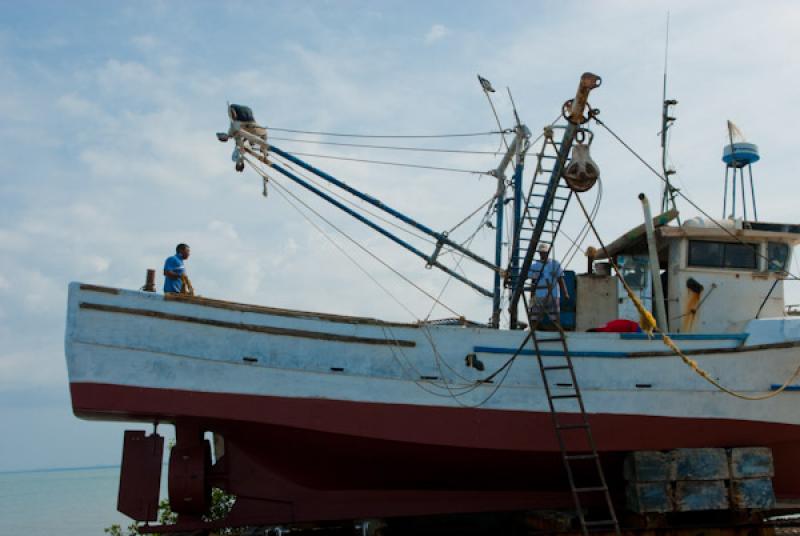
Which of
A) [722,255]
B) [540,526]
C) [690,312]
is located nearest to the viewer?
[540,526]

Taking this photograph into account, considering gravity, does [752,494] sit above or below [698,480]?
below

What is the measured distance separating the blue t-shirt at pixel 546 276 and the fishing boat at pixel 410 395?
110 millimetres

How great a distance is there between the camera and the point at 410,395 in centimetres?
950

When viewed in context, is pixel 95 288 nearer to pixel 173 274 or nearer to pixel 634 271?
pixel 173 274

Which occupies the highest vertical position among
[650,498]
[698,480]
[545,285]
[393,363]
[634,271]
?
[634,271]

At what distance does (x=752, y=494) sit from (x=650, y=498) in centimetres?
130

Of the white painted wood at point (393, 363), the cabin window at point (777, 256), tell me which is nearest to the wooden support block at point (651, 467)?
the white painted wood at point (393, 363)

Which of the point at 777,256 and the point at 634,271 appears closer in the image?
the point at 777,256

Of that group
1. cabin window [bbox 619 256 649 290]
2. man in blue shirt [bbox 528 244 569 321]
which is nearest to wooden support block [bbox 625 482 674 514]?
man in blue shirt [bbox 528 244 569 321]

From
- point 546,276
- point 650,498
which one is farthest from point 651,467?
point 546,276

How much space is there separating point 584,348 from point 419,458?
254 centimetres

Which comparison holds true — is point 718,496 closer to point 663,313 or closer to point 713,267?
point 663,313

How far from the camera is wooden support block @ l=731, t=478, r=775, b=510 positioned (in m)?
9.39

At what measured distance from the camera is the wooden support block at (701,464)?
374 inches
